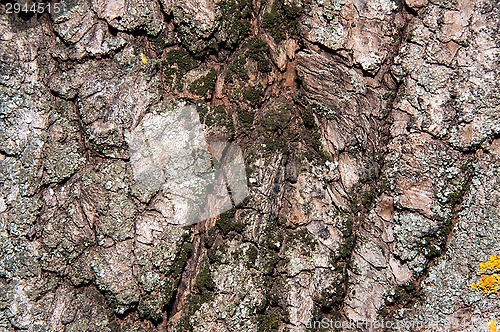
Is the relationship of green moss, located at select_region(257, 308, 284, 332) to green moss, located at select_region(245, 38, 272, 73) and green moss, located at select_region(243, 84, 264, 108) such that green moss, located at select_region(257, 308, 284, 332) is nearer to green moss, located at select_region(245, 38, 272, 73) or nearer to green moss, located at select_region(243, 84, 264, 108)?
green moss, located at select_region(243, 84, 264, 108)

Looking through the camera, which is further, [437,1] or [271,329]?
[271,329]

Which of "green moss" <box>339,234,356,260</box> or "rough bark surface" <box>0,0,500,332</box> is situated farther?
"green moss" <box>339,234,356,260</box>

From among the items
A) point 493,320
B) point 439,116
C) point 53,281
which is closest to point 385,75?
point 439,116

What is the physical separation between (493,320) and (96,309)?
5.87 ft

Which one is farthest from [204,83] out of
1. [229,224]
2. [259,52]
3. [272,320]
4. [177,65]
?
[272,320]

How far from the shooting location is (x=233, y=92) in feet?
8.16

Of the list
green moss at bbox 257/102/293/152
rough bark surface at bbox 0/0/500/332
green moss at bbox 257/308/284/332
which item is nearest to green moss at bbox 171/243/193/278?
rough bark surface at bbox 0/0/500/332

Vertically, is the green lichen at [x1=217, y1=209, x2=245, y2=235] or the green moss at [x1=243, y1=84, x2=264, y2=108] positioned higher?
the green moss at [x1=243, y1=84, x2=264, y2=108]

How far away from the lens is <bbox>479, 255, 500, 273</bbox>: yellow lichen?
2410 mm

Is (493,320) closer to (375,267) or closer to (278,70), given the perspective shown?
(375,267)

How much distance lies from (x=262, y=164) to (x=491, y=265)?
1.11m

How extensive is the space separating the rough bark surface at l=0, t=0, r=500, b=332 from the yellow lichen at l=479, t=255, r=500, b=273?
40 millimetres

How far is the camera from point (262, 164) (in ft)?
8.29

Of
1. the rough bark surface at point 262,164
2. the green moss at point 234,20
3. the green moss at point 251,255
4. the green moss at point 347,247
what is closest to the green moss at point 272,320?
the rough bark surface at point 262,164
